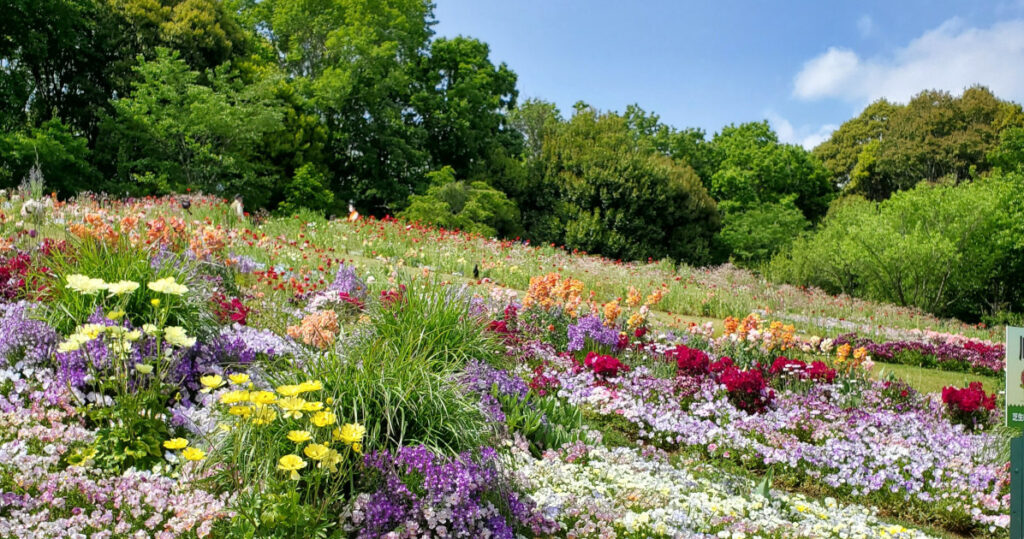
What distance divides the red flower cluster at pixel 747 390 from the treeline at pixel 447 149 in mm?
12694

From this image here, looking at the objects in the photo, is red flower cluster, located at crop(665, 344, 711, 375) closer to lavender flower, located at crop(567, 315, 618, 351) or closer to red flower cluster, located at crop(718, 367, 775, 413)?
red flower cluster, located at crop(718, 367, 775, 413)

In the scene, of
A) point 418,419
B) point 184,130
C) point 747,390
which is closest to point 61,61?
point 184,130

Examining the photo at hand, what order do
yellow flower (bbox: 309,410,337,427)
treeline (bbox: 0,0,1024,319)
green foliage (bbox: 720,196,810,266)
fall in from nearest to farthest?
yellow flower (bbox: 309,410,337,427) < treeline (bbox: 0,0,1024,319) < green foliage (bbox: 720,196,810,266)

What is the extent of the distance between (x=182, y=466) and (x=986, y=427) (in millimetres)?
6818

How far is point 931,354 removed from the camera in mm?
10031

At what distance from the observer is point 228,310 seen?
5.21 m

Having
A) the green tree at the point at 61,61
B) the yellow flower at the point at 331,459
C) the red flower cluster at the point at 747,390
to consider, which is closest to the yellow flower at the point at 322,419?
the yellow flower at the point at 331,459

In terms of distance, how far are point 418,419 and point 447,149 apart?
1038 inches

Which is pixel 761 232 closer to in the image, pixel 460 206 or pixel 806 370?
pixel 460 206

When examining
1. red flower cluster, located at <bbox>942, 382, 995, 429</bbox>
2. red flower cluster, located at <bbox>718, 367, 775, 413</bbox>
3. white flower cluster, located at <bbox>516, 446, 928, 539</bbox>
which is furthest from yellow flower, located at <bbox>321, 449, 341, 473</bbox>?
red flower cluster, located at <bbox>942, 382, 995, 429</bbox>

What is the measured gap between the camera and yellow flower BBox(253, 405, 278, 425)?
2695mm

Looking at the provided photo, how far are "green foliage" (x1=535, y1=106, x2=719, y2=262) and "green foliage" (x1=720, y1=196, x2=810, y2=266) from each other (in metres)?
1.73

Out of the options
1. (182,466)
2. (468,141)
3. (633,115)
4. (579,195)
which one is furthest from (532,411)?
(633,115)

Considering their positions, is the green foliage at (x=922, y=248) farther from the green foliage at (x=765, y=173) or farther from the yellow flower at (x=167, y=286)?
the yellow flower at (x=167, y=286)
